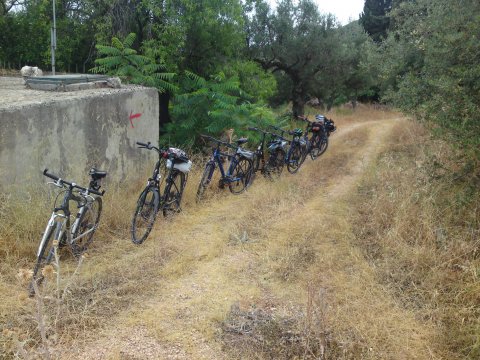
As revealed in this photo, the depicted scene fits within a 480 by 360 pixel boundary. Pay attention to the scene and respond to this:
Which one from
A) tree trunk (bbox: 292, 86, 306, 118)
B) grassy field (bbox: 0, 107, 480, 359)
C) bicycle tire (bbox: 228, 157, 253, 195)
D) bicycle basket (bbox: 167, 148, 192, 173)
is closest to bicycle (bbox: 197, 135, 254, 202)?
bicycle tire (bbox: 228, 157, 253, 195)

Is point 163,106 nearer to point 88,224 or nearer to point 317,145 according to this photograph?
point 317,145

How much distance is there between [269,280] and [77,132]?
11.1 ft

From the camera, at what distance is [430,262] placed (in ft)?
15.6

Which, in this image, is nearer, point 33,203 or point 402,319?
point 402,319

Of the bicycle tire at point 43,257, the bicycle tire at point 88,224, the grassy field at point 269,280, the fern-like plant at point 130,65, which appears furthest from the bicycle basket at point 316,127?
the bicycle tire at point 43,257

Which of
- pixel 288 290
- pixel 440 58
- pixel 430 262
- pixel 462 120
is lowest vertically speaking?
pixel 288 290

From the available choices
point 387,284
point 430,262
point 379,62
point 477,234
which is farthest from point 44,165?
point 379,62

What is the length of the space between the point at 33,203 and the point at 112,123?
2048 mm

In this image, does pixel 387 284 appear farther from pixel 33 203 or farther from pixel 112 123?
pixel 112 123

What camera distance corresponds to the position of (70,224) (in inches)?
202

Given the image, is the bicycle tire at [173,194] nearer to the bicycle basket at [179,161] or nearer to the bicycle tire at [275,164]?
the bicycle basket at [179,161]

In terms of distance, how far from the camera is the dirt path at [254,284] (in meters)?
3.73

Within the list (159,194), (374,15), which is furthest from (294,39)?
(374,15)

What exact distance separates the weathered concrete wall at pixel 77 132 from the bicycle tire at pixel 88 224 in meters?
0.87
